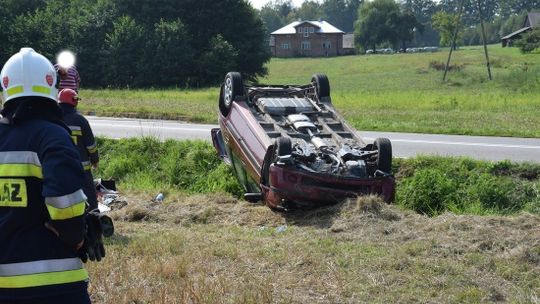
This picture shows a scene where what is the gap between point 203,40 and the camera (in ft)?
143

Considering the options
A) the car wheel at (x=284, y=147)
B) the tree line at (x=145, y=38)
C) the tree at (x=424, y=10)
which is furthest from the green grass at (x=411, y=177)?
the tree at (x=424, y=10)

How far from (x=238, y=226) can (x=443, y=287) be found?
3.25 meters

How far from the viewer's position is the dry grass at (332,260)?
16.5 ft

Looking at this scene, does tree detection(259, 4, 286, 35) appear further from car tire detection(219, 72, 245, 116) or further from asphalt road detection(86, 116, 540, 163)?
car tire detection(219, 72, 245, 116)

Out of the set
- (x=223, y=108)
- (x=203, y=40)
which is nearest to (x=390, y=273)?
(x=223, y=108)

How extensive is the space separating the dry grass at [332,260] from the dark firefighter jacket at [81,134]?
0.87 m

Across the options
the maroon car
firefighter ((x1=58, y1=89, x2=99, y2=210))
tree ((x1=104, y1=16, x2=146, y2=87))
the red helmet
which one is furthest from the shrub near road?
tree ((x1=104, y1=16, x2=146, y2=87))

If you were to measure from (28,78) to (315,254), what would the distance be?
11.5 ft

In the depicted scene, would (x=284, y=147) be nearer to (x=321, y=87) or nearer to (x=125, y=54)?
(x=321, y=87)

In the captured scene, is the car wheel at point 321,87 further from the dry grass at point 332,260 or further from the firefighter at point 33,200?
the firefighter at point 33,200

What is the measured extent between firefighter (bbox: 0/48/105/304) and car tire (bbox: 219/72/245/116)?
6546 millimetres

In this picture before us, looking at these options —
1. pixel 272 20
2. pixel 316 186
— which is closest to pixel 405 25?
pixel 272 20

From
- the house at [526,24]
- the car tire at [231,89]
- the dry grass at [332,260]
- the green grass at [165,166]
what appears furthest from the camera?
the house at [526,24]

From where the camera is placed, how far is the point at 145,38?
133 ft
